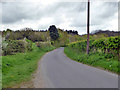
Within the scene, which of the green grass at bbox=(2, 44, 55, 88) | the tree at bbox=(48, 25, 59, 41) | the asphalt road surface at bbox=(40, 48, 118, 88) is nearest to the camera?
the asphalt road surface at bbox=(40, 48, 118, 88)

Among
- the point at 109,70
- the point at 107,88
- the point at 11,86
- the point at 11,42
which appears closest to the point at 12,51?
the point at 11,42

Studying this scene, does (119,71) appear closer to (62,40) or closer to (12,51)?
(12,51)

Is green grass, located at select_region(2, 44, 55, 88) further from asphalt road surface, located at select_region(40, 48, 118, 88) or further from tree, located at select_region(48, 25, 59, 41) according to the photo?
tree, located at select_region(48, 25, 59, 41)

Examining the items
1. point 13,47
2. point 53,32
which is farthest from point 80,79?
point 53,32

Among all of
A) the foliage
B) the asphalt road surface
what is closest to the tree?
the foliage

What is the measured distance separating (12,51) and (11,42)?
1.43m

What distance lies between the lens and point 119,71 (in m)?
8.11

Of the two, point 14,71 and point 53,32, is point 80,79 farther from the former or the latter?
point 53,32

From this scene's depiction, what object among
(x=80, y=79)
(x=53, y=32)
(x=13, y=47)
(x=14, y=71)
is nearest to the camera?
(x=80, y=79)

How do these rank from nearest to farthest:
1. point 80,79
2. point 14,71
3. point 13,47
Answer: point 80,79 < point 14,71 < point 13,47

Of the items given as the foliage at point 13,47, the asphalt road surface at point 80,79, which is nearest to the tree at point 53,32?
the foliage at point 13,47

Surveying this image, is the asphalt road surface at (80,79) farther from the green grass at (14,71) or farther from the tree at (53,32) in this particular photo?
the tree at (53,32)

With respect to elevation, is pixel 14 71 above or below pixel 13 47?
below

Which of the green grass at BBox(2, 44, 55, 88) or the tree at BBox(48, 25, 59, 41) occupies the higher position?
the tree at BBox(48, 25, 59, 41)
